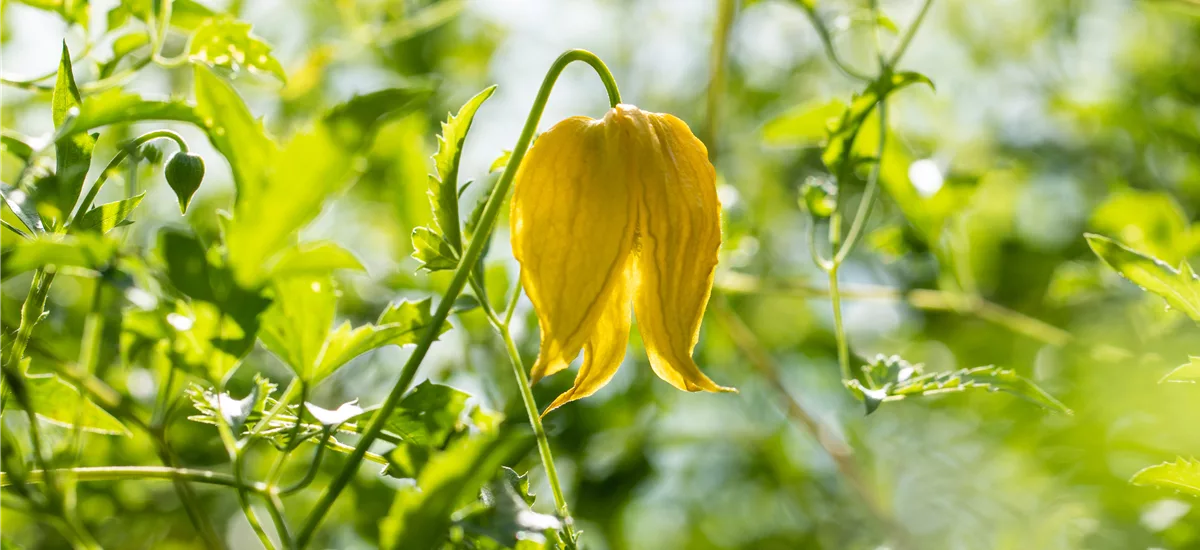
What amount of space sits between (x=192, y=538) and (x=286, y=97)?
0.65 m

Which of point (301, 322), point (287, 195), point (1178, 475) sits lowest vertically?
point (1178, 475)

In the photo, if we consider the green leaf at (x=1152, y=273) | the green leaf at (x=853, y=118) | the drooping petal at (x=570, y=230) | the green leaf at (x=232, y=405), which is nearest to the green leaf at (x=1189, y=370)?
the green leaf at (x=1152, y=273)

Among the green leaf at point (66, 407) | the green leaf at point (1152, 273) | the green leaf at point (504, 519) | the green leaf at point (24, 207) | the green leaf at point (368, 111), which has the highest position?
the green leaf at point (368, 111)

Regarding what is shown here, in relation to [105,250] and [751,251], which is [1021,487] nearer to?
[751,251]

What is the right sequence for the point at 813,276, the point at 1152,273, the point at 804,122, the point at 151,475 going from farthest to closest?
the point at 813,276, the point at 804,122, the point at 1152,273, the point at 151,475

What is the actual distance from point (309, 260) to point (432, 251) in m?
0.17

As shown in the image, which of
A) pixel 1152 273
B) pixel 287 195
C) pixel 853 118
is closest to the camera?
pixel 287 195

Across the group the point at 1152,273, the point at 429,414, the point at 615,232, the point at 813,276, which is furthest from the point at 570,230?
the point at 813,276

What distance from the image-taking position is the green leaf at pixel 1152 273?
650 millimetres

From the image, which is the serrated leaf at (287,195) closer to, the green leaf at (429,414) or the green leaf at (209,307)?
the green leaf at (209,307)

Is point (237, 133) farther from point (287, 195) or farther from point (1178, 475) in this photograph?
point (1178, 475)

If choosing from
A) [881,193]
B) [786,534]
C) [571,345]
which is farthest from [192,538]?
[881,193]

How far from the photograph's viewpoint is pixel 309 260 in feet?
1.49

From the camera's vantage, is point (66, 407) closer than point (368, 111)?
No
